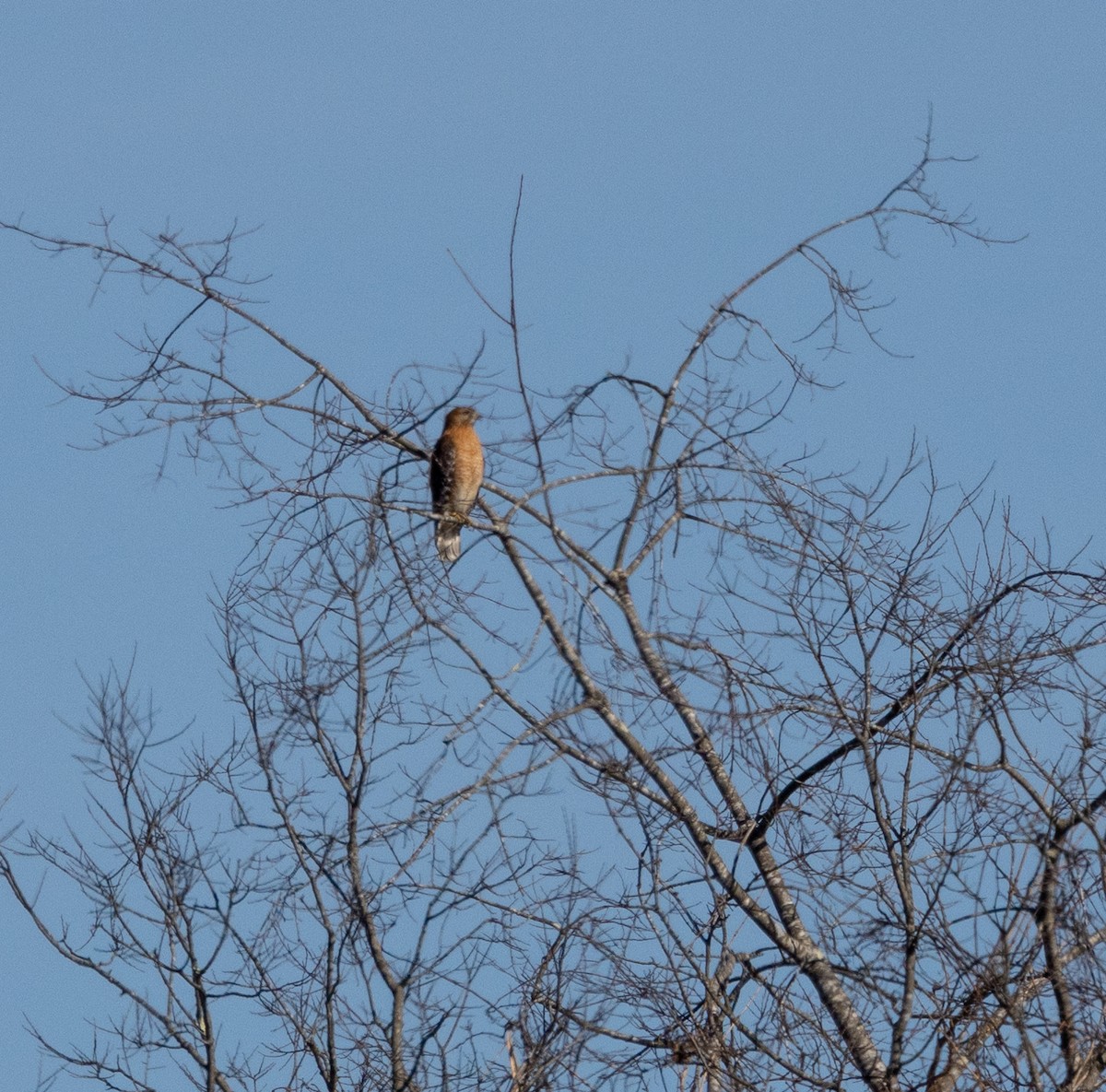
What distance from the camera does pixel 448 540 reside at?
21.2ft

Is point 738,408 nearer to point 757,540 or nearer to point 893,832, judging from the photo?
point 757,540

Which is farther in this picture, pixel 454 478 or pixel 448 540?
pixel 454 478

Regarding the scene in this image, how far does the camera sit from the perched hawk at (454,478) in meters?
6.25

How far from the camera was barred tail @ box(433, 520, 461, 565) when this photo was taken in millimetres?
5759

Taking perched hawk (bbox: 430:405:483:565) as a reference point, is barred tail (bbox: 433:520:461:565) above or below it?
below

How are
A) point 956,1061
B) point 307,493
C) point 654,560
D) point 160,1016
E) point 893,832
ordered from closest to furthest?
point 956,1061, point 893,832, point 307,493, point 654,560, point 160,1016

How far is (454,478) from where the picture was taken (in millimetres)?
7203

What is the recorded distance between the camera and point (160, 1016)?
252 inches

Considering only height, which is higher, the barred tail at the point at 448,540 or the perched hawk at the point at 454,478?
the perched hawk at the point at 454,478

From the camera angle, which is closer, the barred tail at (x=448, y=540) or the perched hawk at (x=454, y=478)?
the barred tail at (x=448, y=540)

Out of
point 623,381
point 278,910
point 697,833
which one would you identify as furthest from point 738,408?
Answer: point 278,910

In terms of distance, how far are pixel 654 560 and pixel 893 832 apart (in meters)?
1.27

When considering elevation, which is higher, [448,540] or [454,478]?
[454,478]

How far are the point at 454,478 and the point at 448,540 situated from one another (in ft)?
2.60
